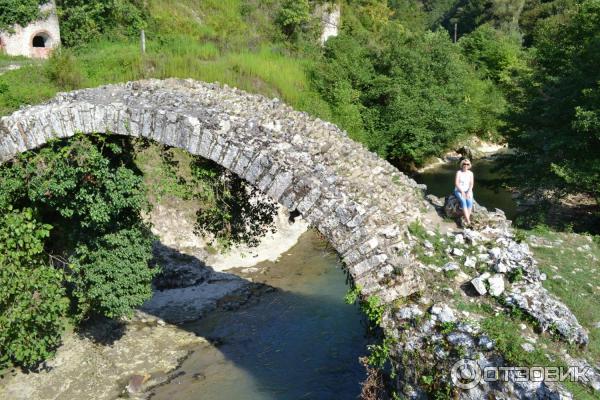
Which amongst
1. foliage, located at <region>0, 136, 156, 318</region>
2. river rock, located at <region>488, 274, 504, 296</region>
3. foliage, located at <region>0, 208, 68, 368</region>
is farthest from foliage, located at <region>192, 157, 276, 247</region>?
river rock, located at <region>488, 274, 504, 296</region>

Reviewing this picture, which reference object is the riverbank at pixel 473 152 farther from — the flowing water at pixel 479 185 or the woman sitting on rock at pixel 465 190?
the woman sitting on rock at pixel 465 190

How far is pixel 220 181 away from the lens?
9.84 m

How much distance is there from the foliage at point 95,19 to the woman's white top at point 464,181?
62.7ft

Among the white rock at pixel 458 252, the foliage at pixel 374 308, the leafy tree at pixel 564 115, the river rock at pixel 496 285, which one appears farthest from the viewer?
the leafy tree at pixel 564 115

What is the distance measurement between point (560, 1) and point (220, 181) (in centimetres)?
4411

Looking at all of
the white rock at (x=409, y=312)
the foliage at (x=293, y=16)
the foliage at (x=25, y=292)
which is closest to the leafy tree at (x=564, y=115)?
the white rock at (x=409, y=312)

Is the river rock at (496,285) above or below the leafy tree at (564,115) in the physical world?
below

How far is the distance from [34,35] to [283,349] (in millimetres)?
16871

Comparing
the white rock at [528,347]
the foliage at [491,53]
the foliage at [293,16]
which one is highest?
the foliage at [293,16]

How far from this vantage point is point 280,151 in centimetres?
783

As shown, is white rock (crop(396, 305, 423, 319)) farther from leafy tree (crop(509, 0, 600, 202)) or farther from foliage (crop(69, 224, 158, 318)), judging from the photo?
leafy tree (crop(509, 0, 600, 202))

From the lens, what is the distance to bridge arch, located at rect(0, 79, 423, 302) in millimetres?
7242

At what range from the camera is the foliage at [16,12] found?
19156 millimetres

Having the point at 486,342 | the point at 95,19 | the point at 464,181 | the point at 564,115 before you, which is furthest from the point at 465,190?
the point at 95,19
